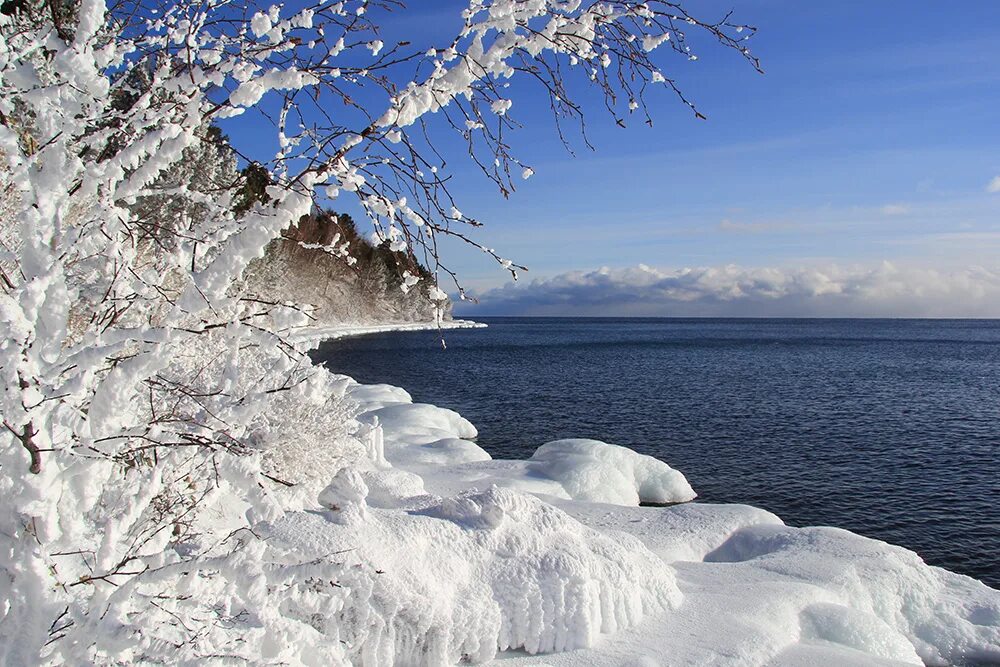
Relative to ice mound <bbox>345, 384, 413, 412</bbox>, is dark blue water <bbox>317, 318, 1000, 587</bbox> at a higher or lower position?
lower

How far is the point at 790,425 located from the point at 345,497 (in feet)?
76.5

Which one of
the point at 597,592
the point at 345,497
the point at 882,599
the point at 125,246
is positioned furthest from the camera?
the point at 882,599

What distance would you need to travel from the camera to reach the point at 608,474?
1582 centimetres

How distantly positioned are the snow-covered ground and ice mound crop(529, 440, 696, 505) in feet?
12.3

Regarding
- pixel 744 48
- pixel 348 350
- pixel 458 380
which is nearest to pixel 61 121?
pixel 744 48

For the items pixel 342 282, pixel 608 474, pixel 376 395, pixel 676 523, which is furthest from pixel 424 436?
pixel 342 282

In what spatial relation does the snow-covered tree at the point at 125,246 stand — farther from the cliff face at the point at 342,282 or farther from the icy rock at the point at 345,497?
the cliff face at the point at 342,282

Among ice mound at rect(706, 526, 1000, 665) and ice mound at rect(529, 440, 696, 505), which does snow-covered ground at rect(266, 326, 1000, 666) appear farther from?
ice mound at rect(529, 440, 696, 505)

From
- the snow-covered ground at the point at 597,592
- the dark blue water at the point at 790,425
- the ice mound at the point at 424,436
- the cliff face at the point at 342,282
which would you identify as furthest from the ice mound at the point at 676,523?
the cliff face at the point at 342,282

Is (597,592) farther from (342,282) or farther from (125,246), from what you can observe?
(342,282)

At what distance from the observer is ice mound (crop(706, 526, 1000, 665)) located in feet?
26.9

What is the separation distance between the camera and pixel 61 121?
2.83 meters

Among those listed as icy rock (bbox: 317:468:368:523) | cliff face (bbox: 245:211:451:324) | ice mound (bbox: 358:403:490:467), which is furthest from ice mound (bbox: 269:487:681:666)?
cliff face (bbox: 245:211:451:324)

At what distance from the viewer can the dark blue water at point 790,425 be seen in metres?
16.0
